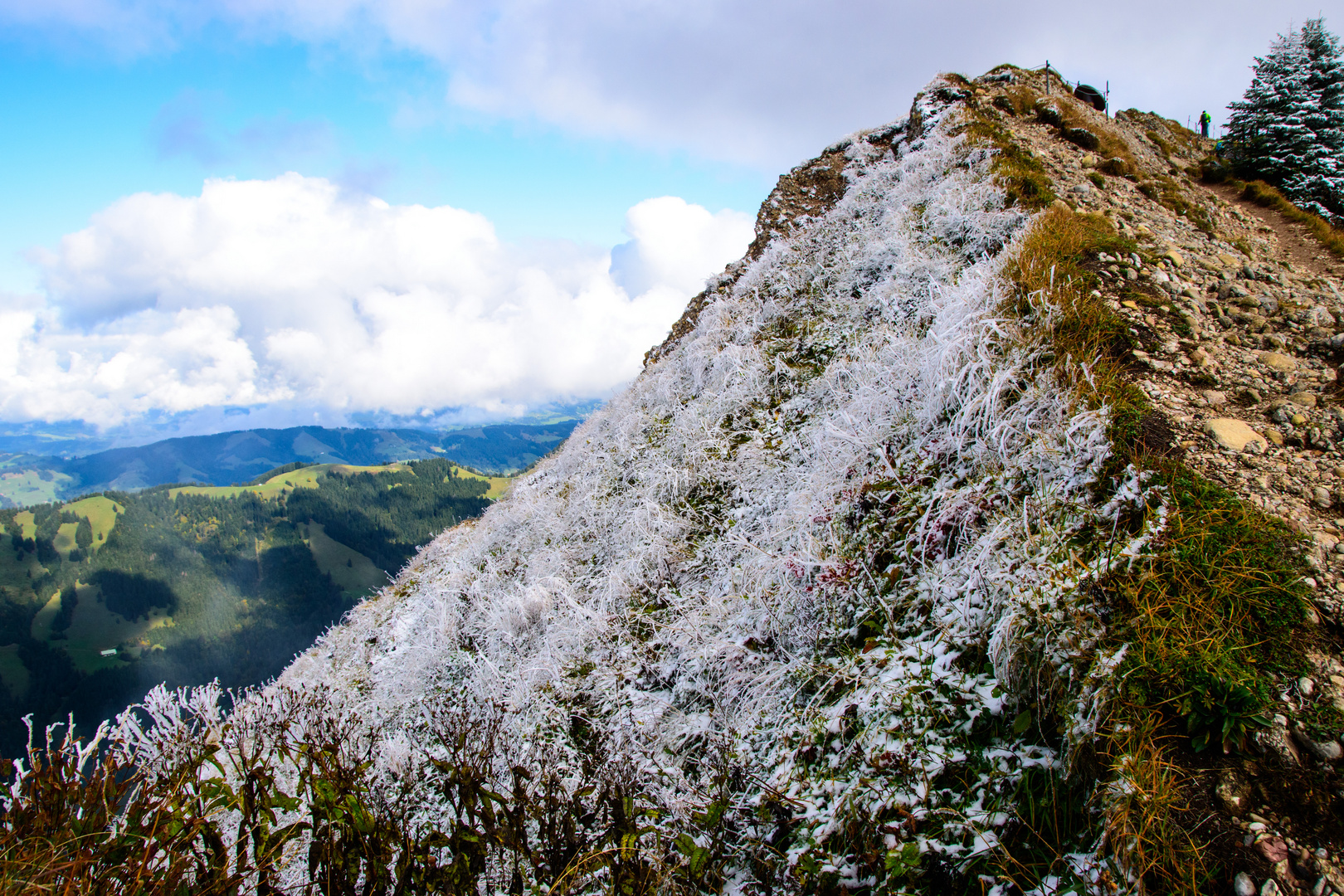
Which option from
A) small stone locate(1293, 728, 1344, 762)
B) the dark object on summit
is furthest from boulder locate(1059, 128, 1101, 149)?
small stone locate(1293, 728, 1344, 762)

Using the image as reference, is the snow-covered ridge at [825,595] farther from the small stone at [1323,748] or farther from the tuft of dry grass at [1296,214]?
the tuft of dry grass at [1296,214]

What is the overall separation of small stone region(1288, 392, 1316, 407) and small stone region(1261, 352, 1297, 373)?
0.40 meters

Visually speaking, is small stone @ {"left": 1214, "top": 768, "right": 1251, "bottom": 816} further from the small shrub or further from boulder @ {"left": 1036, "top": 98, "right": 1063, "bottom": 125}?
boulder @ {"left": 1036, "top": 98, "right": 1063, "bottom": 125}

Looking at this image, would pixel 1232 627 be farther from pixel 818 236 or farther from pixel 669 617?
pixel 818 236

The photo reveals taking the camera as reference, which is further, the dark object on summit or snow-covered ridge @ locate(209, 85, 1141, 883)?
the dark object on summit

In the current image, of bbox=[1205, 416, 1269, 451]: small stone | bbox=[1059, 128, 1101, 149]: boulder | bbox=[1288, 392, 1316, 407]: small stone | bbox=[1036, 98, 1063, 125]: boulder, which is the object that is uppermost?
bbox=[1036, 98, 1063, 125]: boulder

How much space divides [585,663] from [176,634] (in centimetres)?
18186

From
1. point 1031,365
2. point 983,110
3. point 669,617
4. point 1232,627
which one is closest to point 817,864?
point 1232,627

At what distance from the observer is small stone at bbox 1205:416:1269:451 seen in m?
3.28

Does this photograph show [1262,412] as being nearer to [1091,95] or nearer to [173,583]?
[1091,95]

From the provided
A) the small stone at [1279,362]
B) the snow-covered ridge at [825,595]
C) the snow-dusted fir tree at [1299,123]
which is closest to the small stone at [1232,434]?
the snow-covered ridge at [825,595]

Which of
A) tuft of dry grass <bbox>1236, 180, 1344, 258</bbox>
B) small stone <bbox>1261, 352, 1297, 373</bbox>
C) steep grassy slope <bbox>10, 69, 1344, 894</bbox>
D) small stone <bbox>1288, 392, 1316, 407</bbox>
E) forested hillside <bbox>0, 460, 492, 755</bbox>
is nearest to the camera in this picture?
steep grassy slope <bbox>10, 69, 1344, 894</bbox>

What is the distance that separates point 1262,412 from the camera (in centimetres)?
358

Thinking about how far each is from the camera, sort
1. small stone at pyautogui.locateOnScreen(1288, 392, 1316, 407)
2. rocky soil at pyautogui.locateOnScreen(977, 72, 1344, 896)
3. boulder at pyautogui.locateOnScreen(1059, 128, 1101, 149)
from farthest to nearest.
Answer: boulder at pyautogui.locateOnScreen(1059, 128, 1101, 149)
small stone at pyautogui.locateOnScreen(1288, 392, 1316, 407)
rocky soil at pyautogui.locateOnScreen(977, 72, 1344, 896)
